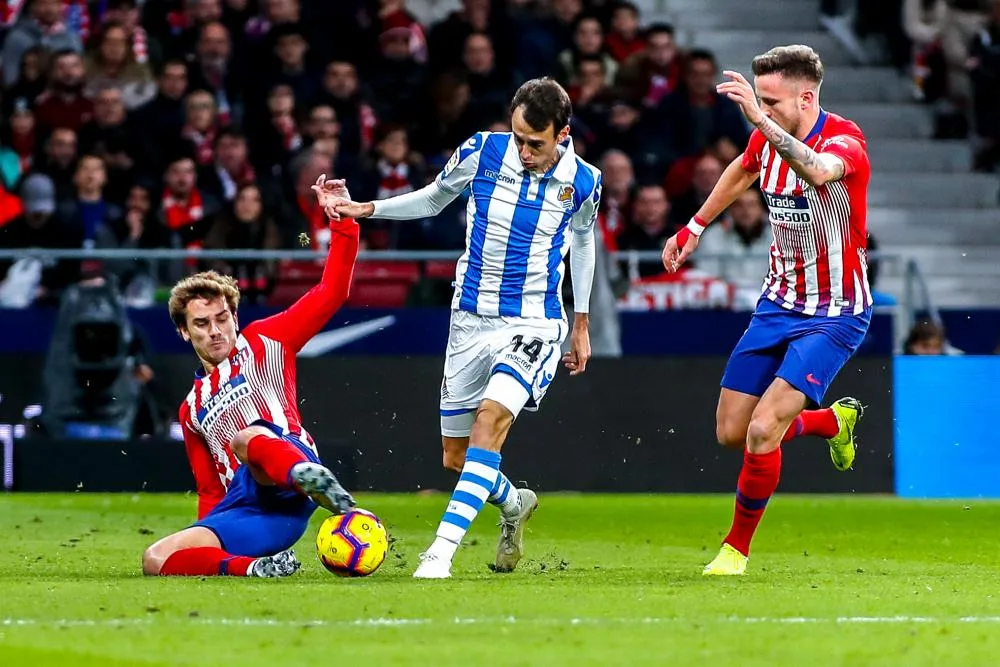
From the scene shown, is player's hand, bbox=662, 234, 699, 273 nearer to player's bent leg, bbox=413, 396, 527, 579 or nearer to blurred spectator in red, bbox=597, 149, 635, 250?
player's bent leg, bbox=413, 396, 527, 579

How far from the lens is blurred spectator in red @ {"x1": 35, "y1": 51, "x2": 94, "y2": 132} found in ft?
53.2

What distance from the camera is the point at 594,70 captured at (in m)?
17.0

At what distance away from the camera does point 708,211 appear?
8.42m

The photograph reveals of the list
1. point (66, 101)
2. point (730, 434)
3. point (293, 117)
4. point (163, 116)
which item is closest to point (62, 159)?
point (66, 101)

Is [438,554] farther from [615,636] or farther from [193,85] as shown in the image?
[193,85]

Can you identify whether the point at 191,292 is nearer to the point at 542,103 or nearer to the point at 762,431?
the point at 542,103

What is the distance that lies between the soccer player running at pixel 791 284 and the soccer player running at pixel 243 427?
5.40ft

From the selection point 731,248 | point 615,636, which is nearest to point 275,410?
point 615,636

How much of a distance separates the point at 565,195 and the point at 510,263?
1.26ft

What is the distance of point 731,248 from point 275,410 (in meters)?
8.76

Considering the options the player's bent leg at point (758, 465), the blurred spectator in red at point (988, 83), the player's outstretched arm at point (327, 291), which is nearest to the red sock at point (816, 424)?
the player's bent leg at point (758, 465)

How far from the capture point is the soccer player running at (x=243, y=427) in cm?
767

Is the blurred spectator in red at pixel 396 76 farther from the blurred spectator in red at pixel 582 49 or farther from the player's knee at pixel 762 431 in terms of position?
the player's knee at pixel 762 431

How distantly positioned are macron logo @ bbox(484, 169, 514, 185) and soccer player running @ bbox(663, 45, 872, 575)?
794 mm
